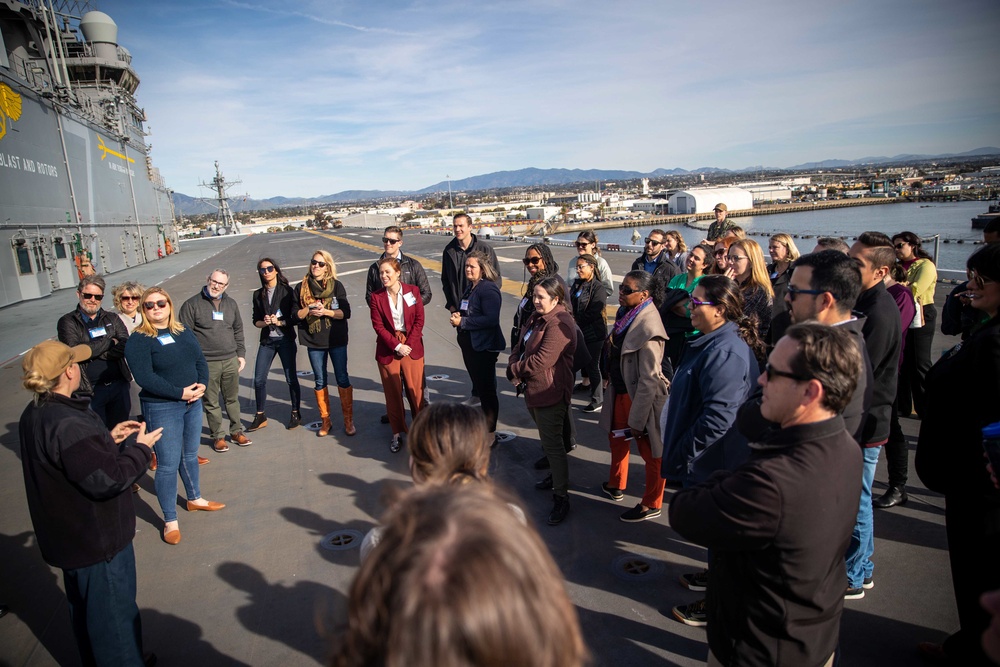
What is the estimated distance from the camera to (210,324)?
17.8 ft

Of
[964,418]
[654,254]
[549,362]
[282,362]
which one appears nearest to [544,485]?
[549,362]

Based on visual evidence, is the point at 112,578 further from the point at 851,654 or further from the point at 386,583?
the point at 851,654

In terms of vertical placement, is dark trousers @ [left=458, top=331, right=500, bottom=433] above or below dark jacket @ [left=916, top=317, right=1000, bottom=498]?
below

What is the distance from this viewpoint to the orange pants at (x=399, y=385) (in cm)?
545

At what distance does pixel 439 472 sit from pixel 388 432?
411 centimetres

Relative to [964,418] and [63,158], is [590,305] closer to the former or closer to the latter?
[964,418]

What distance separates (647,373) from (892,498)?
6.94 feet

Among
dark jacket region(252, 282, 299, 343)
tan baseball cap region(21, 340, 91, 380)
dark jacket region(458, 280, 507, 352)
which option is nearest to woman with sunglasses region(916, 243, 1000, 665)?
dark jacket region(458, 280, 507, 352)

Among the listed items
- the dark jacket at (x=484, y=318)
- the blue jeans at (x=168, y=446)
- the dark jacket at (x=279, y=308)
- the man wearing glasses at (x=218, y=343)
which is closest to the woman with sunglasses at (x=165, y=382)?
the blue jeans at (x=168, y=446)

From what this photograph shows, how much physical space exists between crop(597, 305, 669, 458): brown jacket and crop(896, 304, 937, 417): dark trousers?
269 centimetres

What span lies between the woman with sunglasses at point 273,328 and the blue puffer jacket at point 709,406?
15.0 feet

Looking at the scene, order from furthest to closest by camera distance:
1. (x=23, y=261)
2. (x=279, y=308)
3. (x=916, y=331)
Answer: (x=23, y=261), (x=279, y=308), (x=916, y=331)

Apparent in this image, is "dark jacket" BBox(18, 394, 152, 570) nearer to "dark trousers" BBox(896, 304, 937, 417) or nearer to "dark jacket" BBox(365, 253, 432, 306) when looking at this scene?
"dark jacket" BBox(365, 253, 432, 306)

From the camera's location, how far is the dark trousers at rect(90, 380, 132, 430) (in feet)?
15.5
